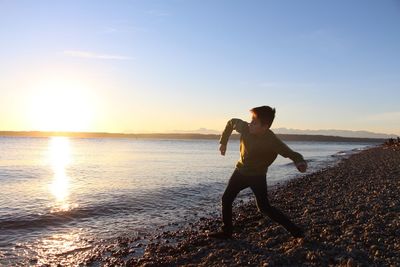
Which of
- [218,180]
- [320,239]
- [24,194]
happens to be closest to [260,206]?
[320,239]

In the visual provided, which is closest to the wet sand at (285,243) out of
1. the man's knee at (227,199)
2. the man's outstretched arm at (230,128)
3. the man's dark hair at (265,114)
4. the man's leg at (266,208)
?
the man's leg at (266,208)

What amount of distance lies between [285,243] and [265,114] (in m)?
2.72

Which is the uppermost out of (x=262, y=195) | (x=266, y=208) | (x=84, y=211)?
(x=262, y=195)

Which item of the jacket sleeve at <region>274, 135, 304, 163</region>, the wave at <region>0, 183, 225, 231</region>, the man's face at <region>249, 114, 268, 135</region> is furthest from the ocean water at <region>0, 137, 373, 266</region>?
the jacket sleeve at <region>274, 135, 304, 163</region>

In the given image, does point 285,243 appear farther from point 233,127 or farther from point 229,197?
point 233,127

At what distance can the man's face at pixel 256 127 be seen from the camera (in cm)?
836

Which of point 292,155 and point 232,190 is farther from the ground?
point 292,155

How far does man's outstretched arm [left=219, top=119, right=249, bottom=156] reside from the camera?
8.72 meters

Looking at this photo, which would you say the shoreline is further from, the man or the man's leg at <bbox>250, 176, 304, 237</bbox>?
the man

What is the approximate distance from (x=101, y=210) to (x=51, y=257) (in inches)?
276

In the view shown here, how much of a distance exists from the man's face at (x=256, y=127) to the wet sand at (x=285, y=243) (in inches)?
92.5

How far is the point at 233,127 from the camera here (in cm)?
893

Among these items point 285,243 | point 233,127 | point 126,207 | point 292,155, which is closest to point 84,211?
point 126,207

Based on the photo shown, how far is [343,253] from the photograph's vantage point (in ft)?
25.0
